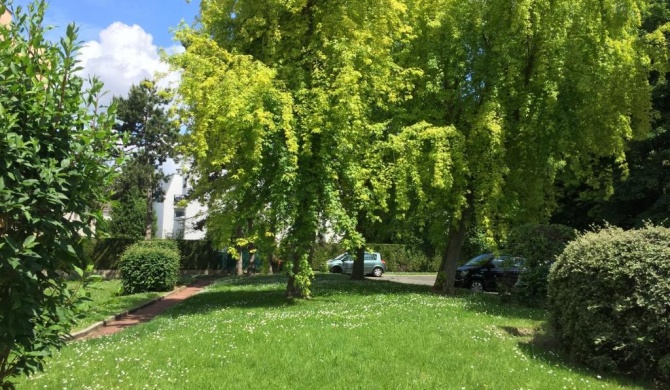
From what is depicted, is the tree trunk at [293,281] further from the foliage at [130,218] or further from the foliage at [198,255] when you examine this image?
the foliage at [130,218]

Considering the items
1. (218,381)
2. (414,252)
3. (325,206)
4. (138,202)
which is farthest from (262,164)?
(138,202)

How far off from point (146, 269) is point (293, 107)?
10.3 meters

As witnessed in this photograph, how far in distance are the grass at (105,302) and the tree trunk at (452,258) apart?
9593 mm

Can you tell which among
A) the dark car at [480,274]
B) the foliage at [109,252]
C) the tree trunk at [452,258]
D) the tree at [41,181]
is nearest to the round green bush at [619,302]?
the tree at [41,181]

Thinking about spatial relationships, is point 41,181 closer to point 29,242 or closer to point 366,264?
point 29,242

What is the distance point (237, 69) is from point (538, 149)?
9.24 meters

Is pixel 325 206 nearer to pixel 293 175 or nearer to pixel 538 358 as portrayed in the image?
pixel 293 175

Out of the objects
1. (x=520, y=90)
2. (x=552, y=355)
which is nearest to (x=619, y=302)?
(x=552, y=355)

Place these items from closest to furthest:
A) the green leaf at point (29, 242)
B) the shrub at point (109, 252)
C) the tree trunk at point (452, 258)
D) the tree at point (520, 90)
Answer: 1. the green leaf at point (29, 242)
2. the tree at point (520, 90)
3. the tree trunk at point (452, 258)
4. the shrub at point (109, 252)

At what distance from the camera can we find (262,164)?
12.8 m

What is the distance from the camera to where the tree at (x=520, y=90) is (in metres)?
14.6

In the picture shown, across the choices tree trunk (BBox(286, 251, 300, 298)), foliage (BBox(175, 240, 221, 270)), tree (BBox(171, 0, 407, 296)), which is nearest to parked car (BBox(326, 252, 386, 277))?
foliage (BBox(175, 240, 221, 270))

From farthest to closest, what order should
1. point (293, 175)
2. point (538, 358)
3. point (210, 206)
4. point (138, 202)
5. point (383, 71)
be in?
point (138, 202), point (210, 206), point (383, 71), point (293, 175), point (538, 358)

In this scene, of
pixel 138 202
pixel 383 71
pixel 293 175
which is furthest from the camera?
pixel 138 202
